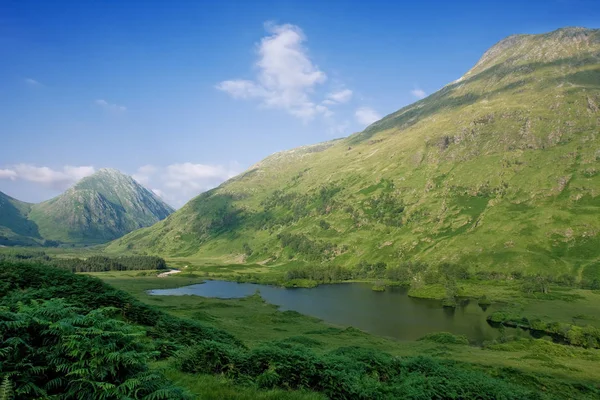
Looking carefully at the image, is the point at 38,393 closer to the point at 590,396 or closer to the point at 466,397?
the point at 466,397

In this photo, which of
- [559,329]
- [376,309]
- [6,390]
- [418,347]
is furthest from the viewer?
[376,309]

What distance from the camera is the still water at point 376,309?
10359 cm

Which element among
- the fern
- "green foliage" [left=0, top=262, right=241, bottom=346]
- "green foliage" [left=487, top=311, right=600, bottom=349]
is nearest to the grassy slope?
the fern

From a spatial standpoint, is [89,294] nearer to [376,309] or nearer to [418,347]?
[418,347]

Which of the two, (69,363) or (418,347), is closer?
(69,363)

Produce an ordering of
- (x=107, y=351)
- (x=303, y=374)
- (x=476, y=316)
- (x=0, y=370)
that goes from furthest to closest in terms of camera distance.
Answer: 1. (x=476, y=316)
2. (x=303, y=374)
3. (x=107, y=351)
4. (x=0, y=370)

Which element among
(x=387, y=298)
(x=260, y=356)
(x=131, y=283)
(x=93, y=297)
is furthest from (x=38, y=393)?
(x=131, y=283)

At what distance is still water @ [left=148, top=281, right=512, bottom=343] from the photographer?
340 ft

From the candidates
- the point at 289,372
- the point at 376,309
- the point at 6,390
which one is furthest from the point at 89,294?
the point at 376,309

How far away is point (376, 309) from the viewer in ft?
433

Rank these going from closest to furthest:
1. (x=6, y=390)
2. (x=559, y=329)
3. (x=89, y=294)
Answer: (x=6, y=390), (x=89, y=294), (x=559, y=329)

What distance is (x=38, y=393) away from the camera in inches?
292

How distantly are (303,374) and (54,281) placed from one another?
820 inches

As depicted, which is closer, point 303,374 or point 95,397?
point 95,397
